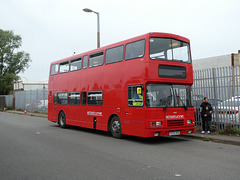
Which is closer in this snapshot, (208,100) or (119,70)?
(119,70)

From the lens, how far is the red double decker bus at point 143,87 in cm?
920

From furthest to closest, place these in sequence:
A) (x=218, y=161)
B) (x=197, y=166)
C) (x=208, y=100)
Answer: (x=208, y=100)
(x=218, y=161)
(x=197, y=166)

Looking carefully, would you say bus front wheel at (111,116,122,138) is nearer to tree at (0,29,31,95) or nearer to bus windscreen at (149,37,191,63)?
bus windscreen at (149,37,191,63)

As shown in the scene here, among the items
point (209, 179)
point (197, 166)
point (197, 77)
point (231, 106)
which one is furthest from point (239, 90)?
point (209, 179)

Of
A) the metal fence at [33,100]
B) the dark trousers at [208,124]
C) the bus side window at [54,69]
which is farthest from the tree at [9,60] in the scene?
the dark trousers at [208,124]

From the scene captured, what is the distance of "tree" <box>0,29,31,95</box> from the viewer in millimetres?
46125

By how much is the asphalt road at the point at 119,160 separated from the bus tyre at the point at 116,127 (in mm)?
1042

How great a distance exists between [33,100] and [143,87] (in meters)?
25.4

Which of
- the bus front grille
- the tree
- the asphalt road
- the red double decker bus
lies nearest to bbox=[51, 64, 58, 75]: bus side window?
the red double decker bus

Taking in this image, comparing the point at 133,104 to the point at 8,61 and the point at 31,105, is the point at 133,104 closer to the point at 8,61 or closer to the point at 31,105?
the point at 31,105

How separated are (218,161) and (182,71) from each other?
13.8 feet

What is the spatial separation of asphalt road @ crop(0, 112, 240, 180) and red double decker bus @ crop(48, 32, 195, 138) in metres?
0.86

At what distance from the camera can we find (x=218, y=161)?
6.53 m

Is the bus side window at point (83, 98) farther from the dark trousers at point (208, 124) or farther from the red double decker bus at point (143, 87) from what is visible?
the dark trousers at point (208, 124)
